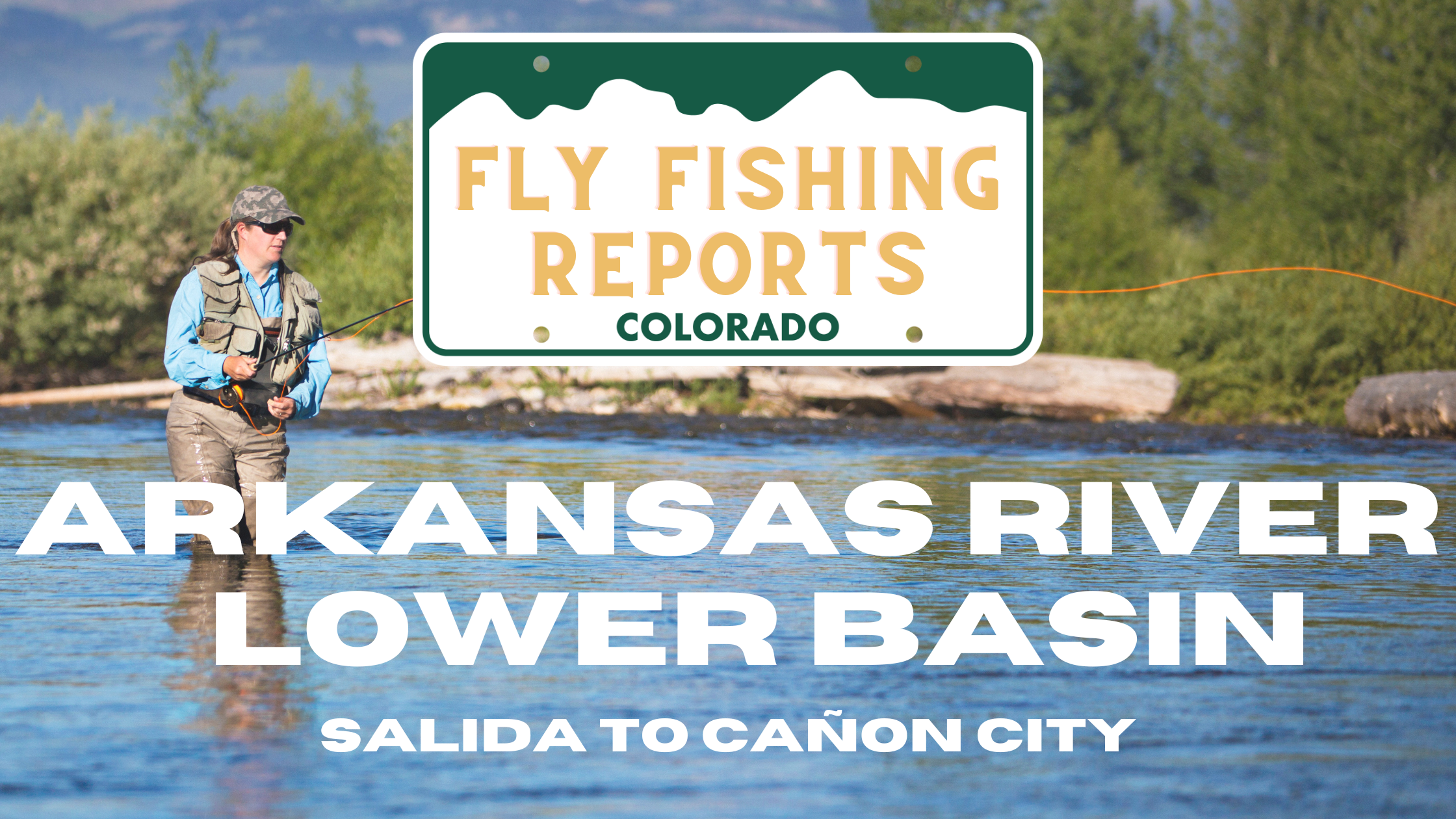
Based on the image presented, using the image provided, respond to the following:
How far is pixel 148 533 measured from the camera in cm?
1028

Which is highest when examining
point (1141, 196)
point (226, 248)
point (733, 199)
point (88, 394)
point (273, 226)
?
point (1141, 196)

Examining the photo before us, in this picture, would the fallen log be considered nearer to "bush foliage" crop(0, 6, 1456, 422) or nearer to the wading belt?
"bush foliage" crop(0, 6, 1456, 422)

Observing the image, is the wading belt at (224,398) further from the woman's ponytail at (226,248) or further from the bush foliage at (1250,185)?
the bush foliage at (1250,185)

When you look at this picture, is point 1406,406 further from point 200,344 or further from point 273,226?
point 200,344

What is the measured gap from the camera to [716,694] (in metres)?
6.61

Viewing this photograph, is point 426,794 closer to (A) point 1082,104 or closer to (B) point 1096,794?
(B) point 1096,794

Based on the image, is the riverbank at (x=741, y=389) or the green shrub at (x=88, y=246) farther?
the green shrub at (x=88, y=246)

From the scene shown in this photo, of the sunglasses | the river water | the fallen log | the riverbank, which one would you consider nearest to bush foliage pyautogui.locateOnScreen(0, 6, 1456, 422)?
the riverbank

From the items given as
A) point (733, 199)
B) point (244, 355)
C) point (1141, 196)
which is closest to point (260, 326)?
point (244, 355)

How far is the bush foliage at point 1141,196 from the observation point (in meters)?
23.3

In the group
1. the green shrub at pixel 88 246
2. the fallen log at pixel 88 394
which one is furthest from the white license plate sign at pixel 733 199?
the green shrub at pixel 88 246

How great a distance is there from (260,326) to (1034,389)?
1385 cm

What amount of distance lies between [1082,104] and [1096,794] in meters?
67.9

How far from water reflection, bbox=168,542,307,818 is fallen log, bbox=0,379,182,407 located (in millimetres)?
15109
